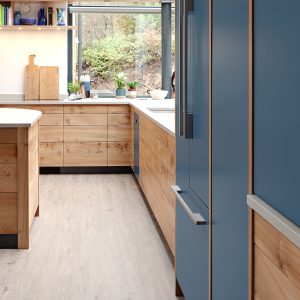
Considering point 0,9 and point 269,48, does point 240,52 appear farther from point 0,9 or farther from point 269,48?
point 0,9

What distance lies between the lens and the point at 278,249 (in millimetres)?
1399

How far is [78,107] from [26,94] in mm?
841

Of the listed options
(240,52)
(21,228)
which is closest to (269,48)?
(240,52)

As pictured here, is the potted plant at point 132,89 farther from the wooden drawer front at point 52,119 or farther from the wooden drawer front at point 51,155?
the wooden drawer front at point 51,155

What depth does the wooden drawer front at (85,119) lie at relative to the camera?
23.7ft

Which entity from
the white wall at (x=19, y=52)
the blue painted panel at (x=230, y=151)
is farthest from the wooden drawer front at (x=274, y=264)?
the white wall at (x=19, y=52)

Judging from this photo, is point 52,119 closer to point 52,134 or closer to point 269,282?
point 52,134

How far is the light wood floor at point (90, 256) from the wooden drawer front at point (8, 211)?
0.17 m

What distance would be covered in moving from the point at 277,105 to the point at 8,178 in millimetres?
2926

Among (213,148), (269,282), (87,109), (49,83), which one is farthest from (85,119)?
(269,282)

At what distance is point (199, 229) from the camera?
248cm

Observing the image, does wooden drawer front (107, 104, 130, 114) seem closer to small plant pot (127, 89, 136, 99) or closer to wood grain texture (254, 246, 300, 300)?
small plant pot (127, 89, 136, 99)

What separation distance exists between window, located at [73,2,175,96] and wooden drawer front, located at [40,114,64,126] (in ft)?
3.80

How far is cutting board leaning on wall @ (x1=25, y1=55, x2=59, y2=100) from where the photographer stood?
299 inches
